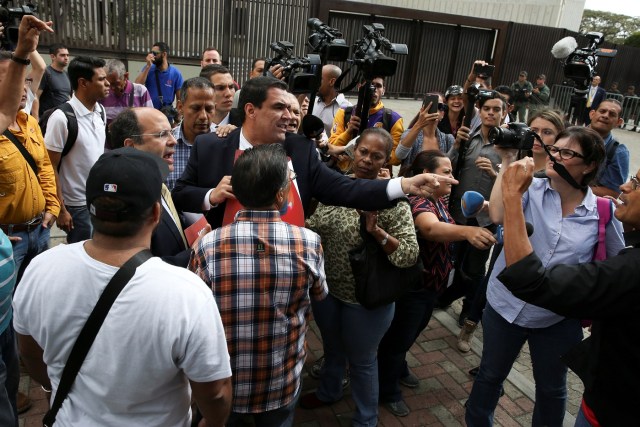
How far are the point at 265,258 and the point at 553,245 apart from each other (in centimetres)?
164

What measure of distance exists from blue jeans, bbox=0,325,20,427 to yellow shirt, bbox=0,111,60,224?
2.85ft

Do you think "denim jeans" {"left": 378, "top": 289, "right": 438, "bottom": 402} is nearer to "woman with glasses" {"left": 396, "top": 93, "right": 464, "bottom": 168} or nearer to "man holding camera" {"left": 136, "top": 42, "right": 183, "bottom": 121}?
"woman with glasses" {"left": 396, "top": 93, "right": 464, "bottom": 168}

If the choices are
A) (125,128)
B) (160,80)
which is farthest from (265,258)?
(160,80)

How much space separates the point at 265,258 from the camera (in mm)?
1979

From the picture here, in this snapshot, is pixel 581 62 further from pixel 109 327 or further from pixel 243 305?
pixel 109 327

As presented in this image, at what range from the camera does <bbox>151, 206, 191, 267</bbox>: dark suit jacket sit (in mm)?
2242

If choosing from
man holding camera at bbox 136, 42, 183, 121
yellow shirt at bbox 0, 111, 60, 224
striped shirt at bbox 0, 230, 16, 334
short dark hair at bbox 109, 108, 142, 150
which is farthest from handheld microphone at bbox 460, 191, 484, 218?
man holding camera at bbox 136, 42, 183, 121

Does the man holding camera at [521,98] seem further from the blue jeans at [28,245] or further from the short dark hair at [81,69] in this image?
the blue jeans at [28,245]

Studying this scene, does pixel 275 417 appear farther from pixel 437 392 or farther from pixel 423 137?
pixel 423 137

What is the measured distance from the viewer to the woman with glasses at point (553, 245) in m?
2.57

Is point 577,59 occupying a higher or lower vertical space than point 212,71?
higher

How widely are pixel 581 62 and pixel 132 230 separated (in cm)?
450

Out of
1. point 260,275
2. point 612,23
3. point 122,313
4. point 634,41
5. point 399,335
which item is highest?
point 612,23

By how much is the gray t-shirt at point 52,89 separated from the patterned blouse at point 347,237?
558 cm
